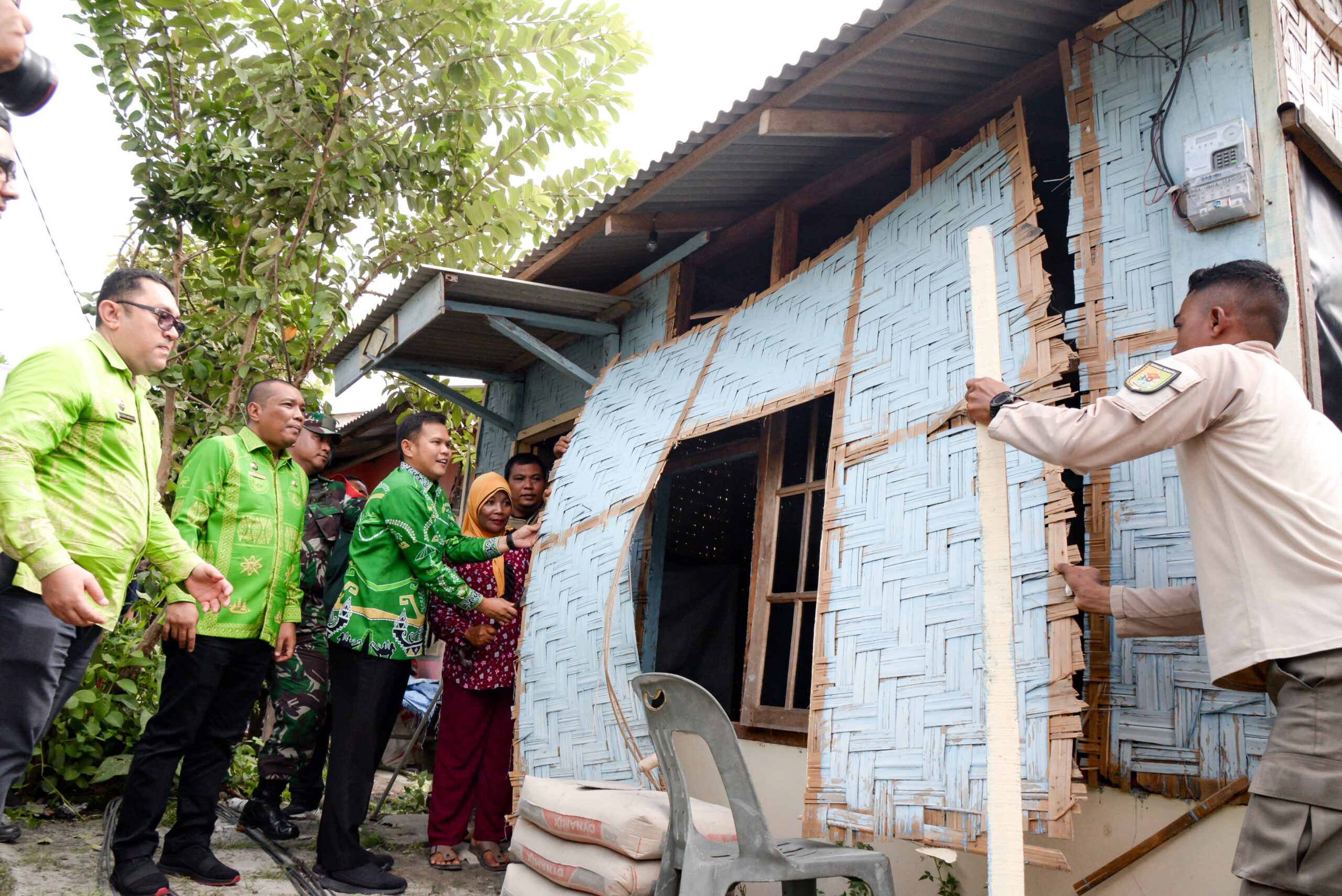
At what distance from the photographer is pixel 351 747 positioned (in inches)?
148

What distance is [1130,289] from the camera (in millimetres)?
2826

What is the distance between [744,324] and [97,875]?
11.4 ft

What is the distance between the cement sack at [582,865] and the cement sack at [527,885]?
0.02m

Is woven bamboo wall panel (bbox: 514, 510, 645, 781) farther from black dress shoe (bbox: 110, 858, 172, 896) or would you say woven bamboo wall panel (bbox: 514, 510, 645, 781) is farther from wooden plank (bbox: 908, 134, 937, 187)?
wooden plank (bbox: 908, 134, 937, 187)

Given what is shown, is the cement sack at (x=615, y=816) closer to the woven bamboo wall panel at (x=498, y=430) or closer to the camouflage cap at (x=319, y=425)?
the camouflage cap at (x=319, y=425)

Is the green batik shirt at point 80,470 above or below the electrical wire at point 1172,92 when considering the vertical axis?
below

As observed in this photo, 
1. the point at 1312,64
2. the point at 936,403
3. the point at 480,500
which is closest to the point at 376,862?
the point at 480,500

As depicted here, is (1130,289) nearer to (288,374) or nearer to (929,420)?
(929,420)

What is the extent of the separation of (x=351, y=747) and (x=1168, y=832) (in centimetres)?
290

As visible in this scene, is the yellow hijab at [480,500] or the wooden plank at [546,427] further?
the wooden plank at [546,427]

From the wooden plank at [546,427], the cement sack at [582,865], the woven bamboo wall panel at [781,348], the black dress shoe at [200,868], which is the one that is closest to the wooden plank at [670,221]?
the woven bamboo wall panel at [781,348]

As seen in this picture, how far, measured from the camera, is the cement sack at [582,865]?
2.77m

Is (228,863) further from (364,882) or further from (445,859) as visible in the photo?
(445,859)

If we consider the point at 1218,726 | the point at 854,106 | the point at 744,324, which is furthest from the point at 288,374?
the point at 1218,726
